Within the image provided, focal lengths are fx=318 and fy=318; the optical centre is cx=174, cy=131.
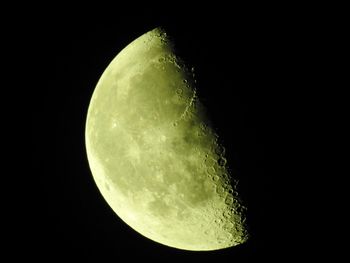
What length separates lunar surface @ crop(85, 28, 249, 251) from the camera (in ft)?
7.74

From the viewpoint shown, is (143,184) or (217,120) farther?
(143,184)

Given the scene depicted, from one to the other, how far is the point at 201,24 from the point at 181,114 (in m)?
0.79

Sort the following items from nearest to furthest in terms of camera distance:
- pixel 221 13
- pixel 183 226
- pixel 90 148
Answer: pixel 221 13 → pixel 183 226 → pixel 90 148

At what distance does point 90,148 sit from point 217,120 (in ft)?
4.46

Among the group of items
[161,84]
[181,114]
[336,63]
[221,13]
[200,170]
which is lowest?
[200,170]

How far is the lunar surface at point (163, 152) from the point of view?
2.36m

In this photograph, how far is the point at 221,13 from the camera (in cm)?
250

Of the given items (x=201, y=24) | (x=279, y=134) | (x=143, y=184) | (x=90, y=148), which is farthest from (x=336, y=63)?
(x=90, y=148)

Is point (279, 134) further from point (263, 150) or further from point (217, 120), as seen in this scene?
point (217, 120)

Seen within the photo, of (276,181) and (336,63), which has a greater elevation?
(336,63)

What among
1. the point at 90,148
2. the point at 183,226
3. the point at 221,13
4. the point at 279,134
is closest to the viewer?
the point at 279,134

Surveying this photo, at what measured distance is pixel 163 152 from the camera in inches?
93.4

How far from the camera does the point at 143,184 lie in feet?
8.34

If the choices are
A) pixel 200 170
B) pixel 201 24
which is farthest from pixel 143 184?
pixel 201 24
